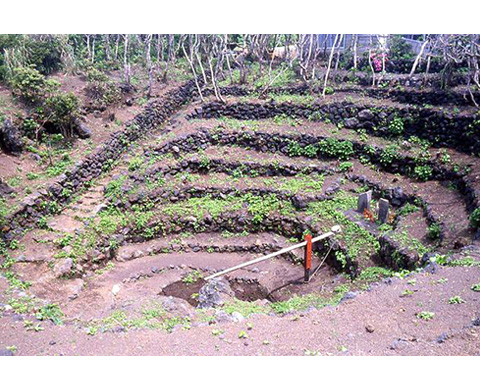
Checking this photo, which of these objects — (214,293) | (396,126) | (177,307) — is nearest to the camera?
(177,307)

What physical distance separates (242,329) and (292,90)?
43.4 ft

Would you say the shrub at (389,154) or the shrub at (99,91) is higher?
the shrub at (99,91)

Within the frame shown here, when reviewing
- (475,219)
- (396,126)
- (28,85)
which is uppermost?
(28,85)

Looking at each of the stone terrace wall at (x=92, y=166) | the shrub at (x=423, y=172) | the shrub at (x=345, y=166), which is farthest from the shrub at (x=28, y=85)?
the shrub at (x=423, y=172)

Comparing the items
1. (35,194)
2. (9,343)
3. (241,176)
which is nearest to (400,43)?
(241,176)

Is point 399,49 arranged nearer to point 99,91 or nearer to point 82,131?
point 99,91

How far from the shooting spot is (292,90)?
18.2 metres

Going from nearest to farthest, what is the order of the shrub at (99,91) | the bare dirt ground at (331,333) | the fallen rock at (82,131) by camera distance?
the bare dirt ground at (331,333) < the fallen rock at (82,131) < the shrub at (99,91)

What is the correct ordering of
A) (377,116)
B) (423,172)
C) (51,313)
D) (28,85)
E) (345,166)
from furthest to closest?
1. (377,116)
2. (28,85)
3. (345,166)
4. (423,172)
5. (51,313)

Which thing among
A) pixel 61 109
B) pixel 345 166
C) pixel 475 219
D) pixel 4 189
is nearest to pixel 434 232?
pixel 475 219

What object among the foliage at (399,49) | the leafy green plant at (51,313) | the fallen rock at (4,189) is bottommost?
the leafy green plant at (51,313)

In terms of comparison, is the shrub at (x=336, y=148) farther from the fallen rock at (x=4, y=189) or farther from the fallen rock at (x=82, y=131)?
the fallen rock at (x=4, y=189)

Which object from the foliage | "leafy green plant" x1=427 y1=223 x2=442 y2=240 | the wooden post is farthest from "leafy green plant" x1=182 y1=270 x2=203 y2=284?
the foliage

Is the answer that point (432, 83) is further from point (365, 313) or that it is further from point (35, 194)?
point (35, 194)
